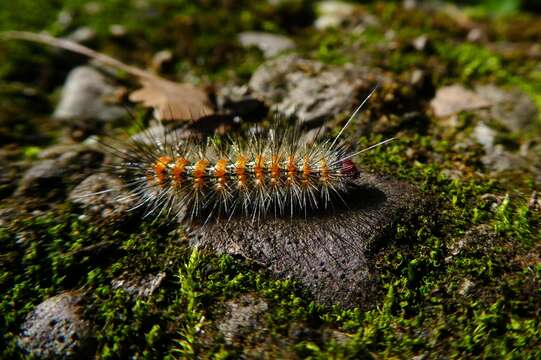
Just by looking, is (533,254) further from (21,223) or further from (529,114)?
(21,223)

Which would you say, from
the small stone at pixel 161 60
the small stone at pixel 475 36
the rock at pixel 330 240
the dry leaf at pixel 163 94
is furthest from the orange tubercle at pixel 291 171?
the small stone at pixel 475 36

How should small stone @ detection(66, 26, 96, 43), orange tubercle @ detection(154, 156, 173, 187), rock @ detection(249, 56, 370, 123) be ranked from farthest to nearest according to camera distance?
1. small stone @ detection(66, 26, 96, 43)
2. rock @ detection(249, 56, 370, 123)
3. orange tubercle @ detection(154, 156, 173, 187)

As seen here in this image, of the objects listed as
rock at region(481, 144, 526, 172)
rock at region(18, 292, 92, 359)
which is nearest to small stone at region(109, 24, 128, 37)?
rock at region(18, 292, 92, 359)

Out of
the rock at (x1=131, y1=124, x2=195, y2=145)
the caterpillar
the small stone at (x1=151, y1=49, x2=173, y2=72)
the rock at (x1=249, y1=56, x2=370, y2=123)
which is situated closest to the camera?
the caterpillar

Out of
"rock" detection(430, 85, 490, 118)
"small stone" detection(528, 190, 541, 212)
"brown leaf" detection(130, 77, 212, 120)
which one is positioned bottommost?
"small stone" detection(528, 190, 541, 212)

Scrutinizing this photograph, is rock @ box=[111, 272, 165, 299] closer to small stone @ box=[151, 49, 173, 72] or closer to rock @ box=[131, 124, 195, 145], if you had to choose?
rock @ box=[131, 124, 195, 145]

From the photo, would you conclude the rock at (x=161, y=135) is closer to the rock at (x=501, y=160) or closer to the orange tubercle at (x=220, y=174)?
the orange tubercle at (x=220, y=174)

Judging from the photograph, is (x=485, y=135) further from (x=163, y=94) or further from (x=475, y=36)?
(x=163, y=94)

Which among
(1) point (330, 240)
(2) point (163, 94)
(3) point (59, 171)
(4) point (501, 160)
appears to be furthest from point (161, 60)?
(4) point (501, 160)
